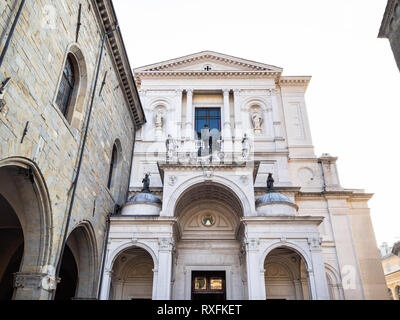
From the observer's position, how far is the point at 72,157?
401 inches

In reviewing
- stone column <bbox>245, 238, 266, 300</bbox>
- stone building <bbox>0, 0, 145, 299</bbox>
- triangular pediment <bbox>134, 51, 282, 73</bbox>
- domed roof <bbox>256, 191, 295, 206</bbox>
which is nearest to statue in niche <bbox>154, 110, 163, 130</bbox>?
triangular pediment <bbox>134, 51, 282, 73</bbox>

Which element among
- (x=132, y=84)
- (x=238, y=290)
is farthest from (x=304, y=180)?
(x=132, y=84)

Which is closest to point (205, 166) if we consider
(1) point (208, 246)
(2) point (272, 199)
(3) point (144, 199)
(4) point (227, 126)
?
(3) point (144, 199)

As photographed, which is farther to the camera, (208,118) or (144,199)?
(208,118)

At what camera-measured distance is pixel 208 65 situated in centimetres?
2084

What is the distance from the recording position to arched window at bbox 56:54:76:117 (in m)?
10.2

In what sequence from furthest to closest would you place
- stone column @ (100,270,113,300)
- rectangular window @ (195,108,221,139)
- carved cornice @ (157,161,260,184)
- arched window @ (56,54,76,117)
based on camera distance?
rectangular window @ (195,108,221,139) → carved cornice @ (157,161,260,184) → stone column @ (100,270,113,300) → arched window @ (56,54,76,117)

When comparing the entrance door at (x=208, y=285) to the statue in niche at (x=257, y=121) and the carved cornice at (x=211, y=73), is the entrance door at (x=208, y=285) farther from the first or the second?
the carved cornice at (x=211, y=73)

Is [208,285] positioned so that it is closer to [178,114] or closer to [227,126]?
[227,126]


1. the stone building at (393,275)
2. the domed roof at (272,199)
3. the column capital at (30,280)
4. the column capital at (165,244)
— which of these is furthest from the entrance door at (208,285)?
the stone building at (393,275)

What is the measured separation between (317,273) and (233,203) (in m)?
4.58

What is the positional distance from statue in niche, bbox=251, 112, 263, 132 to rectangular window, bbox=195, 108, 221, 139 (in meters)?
2.10

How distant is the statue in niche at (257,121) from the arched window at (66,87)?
36.5 feet

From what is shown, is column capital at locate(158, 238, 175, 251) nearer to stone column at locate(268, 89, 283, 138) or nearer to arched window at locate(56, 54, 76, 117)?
arched window at locate(56, 54, 76, 117)
